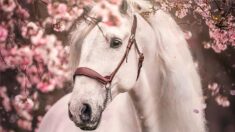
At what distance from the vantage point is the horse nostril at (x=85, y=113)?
182cm

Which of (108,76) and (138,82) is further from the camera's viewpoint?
(138,82)

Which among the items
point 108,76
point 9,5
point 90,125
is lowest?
point 90,125

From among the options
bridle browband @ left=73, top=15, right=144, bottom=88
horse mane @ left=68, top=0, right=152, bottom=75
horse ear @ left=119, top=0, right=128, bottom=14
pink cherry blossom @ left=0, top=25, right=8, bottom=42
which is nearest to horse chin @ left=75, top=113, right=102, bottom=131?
bridle browband @ left=73, top=15, right=144, bottom=88

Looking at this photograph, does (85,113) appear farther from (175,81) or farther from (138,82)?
(175,81)

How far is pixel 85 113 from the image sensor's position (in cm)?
183

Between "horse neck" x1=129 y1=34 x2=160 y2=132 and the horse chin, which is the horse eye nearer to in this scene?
"horse neck" x1=129 y1=34 x2=160 y2=132

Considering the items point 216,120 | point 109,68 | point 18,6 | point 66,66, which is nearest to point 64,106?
point 66,66

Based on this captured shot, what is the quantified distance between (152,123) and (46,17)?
23.4 inches

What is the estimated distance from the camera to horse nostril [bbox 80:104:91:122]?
5.96ft

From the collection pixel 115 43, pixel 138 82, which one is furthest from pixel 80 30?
pixel 138 82

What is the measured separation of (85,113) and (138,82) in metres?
0.27

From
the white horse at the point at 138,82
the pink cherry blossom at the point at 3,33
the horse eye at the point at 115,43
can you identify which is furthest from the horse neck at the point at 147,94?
the pink cherry blossom at the point at 3,33

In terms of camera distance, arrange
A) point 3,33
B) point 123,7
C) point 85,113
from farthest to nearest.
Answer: point 3,33
point 123,7
point 85,113

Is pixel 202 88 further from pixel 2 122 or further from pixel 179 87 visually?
pixel 2 122
